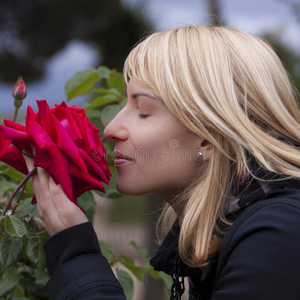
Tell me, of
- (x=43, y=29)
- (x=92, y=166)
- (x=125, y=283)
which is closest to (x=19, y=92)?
(x=92, y=166)

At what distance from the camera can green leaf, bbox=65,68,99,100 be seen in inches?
56.1

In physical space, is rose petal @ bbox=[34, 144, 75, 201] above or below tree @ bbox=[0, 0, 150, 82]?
above

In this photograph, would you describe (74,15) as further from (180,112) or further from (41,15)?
(180,112)

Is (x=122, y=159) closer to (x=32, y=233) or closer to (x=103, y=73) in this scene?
(x=32, y=233)

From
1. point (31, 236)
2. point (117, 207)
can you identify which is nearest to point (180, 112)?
point (31, 236)

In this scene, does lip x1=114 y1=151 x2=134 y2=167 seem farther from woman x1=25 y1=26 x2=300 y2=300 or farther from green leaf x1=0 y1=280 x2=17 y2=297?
green leaf x1=0 y1=280 x2=17 y2=297

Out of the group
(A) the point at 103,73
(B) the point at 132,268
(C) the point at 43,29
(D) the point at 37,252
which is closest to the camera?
(D) the point at 37,252

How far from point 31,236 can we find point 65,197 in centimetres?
11

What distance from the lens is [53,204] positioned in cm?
98

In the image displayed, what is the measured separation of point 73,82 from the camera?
142 cm

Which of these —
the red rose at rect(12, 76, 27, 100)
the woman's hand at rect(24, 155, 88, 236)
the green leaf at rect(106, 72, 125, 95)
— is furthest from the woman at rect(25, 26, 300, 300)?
the green leaf at rect(106, 72, 125, 95)

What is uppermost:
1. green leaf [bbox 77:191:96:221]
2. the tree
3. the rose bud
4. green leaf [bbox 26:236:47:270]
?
the rose bud

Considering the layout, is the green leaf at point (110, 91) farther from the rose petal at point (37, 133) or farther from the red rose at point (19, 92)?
the rose petal at point (37, 133)

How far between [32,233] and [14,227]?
121 mm
